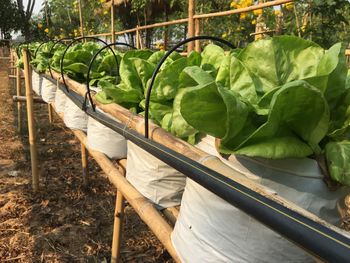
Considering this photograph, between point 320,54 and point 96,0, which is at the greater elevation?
point 96,0

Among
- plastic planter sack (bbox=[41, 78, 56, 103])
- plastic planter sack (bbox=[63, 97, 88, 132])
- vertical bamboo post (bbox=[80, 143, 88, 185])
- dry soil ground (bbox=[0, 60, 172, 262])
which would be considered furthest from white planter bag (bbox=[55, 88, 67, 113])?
dry soil ground (bbox=[0, 60, 172, 262])

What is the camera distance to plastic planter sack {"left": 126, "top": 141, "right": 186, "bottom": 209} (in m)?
1.34

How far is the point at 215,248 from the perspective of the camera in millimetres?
895

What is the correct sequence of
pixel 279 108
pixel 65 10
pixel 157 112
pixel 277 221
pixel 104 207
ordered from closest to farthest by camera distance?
pixel 277 221, pixel 279 108, pixel 157 112, pixel 104 207, pixel 65 10

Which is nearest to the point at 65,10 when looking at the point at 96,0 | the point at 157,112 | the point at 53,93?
the point at 96,0

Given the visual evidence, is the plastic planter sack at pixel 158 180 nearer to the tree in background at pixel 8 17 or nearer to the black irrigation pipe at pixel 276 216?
the black irrigation pipe at pixel 276 216

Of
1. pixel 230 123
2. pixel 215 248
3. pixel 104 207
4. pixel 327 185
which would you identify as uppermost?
pixel 230 123

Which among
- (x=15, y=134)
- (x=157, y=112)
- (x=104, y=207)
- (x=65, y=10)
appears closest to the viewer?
(x=157, y=112)

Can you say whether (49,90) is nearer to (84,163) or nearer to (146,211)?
(84,163)

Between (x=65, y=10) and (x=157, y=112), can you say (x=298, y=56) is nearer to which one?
(x=157, y=112)

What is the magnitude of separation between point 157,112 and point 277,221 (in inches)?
30.9

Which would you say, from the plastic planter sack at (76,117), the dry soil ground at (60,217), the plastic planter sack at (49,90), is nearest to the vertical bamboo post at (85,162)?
the dry soil ground at (60,217)

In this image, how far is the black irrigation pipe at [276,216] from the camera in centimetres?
54

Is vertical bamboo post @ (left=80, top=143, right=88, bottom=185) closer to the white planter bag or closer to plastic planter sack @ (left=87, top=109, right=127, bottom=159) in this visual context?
the white planter bag
